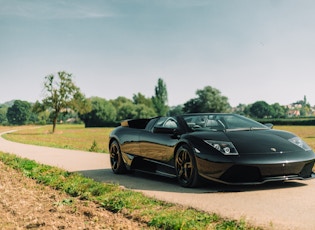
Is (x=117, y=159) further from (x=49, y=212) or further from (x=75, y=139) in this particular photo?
(x=75, y=139)

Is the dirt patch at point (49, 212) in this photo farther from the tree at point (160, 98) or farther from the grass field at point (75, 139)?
the tree at point (160, 98)

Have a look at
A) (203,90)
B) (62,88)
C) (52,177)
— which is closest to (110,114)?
(203,90)

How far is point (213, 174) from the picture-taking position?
6.72 meters

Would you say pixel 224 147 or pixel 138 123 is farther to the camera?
pixel 138 123

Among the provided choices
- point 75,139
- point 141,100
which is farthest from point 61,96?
point 141,100

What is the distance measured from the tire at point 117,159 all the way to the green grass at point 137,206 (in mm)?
950

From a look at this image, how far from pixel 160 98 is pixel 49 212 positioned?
145480mm

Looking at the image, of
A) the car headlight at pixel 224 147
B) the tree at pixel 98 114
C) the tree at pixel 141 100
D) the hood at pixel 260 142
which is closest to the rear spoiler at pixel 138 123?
the hood at pixel 260 142

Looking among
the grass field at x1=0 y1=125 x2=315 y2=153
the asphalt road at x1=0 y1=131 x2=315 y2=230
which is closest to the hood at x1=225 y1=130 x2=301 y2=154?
the asphalt road at x1=0 y1=131 x2=315 y2=230

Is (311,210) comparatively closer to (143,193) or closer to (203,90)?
(143,193)

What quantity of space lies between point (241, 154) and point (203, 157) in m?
0.56

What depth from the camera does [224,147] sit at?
6.76m

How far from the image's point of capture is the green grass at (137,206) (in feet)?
15.8

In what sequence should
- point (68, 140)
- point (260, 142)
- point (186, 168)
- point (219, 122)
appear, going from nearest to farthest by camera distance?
point (260, 142) < point (186, 168) < point (219, 122) < point (68, 140)
